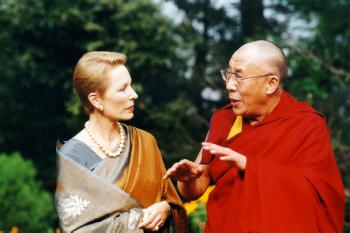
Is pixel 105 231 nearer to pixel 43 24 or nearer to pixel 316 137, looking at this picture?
pixel 316 137

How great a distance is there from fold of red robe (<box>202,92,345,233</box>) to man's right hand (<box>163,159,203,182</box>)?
0.33 ft

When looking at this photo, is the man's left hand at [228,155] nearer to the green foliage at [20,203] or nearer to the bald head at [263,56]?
the bald head at [263,56]

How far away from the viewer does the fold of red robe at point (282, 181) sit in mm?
2770

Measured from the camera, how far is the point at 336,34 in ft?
35.6

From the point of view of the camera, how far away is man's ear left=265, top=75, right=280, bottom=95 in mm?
2992

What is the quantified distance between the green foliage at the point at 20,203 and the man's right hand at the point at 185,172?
4136 millimetres

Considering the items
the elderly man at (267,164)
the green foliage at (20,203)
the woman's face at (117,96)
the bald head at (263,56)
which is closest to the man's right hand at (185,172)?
the elderly man at (267,164)

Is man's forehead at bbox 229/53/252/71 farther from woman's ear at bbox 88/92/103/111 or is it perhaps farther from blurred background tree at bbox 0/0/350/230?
blurred background tree at bbox 0/0/350/230

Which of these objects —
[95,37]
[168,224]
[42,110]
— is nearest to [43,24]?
[95,37]

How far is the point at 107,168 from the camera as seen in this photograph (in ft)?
9.22

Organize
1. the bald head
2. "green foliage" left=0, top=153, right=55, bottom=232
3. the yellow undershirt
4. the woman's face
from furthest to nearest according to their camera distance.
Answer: "green foliage" left=0, top=153, right=55, bottom=232, the yellow undershirt, the bald head, the woman's face

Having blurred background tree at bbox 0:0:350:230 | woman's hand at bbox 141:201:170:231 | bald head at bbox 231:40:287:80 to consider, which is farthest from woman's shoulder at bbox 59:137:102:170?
blurred background tree at bbox 0:0:350:230

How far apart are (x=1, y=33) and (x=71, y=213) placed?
422 inches

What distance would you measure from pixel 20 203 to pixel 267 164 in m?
5.00
